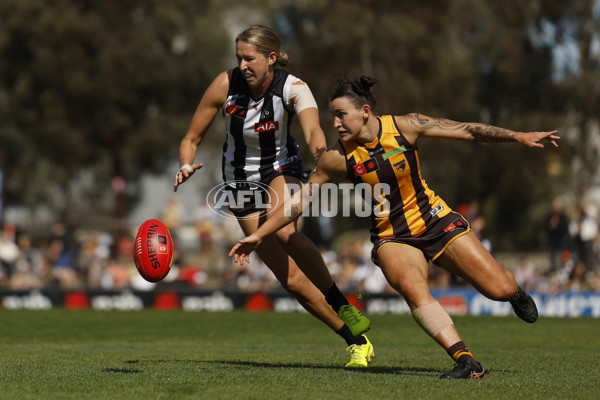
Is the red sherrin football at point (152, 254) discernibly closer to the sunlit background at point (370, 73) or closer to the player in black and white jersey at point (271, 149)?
the player in black and white jersey at point (271, 149)

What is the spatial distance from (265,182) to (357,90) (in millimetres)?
1277

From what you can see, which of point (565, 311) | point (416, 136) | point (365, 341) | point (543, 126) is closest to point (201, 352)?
point (365, 341)

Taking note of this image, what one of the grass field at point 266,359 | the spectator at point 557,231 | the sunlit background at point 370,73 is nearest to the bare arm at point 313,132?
the grass field at point 266,359

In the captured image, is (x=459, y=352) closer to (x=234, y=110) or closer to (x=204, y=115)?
(x=234, y=110)

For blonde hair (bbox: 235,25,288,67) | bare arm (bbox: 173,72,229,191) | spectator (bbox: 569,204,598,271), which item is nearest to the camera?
blonde hair (bbox: 235,25,288,67)

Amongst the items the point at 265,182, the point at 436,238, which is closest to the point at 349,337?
the point at 436,238

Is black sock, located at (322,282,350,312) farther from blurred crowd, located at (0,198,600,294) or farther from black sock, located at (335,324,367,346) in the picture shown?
blurred crowd, located at (0,198,600,294)

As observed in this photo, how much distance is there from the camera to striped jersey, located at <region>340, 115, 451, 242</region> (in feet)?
22.5

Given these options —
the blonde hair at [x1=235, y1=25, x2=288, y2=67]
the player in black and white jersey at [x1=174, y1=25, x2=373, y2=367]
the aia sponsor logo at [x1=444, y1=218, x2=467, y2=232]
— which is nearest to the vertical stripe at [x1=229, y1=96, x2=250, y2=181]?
the player in black and white jersey at [x1=174, y1=25, x2=373, y2=367]

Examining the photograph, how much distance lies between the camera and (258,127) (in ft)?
24.6

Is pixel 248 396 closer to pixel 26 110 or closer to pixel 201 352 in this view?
pixel 201 352

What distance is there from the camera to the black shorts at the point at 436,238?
22.6ft

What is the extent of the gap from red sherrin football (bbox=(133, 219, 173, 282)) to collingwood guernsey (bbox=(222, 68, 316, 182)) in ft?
2.81

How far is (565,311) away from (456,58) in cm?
2191
